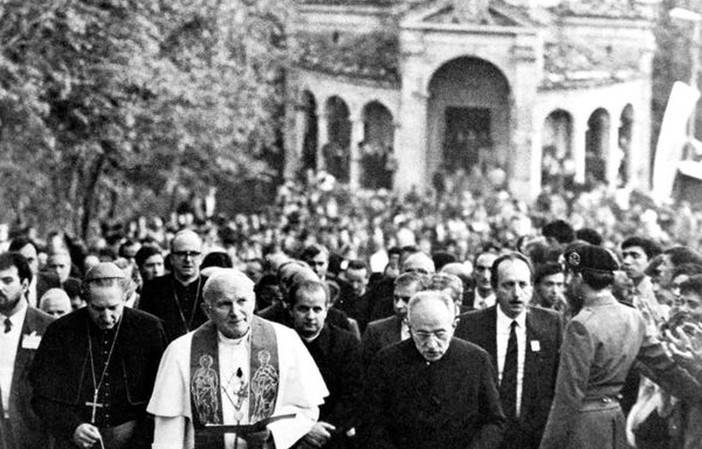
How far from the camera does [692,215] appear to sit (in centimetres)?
4541

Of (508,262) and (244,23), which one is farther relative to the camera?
(244,23)

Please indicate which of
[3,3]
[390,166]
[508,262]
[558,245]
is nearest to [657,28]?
[390,166]

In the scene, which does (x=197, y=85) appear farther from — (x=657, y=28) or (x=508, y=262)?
(x=657, y=28)

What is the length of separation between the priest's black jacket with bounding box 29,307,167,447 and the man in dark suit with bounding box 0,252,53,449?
1.19 m

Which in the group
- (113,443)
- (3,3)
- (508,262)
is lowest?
(113,443)

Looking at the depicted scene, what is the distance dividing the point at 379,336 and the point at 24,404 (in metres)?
2.49

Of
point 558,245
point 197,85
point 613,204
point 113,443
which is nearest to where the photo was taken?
point 113,443

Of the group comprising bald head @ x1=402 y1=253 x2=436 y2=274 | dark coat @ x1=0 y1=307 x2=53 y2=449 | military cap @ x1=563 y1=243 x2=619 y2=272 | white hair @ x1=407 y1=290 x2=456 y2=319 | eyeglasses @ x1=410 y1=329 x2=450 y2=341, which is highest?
military cap @ x1=563 y1=243 x2=619 y2=272

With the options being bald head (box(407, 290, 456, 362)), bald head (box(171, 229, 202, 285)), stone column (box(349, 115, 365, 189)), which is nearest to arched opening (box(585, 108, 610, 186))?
stone column (box(349, 115, 365, 189))

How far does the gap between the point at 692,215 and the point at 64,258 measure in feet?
94.6

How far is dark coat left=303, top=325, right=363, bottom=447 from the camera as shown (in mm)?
12578

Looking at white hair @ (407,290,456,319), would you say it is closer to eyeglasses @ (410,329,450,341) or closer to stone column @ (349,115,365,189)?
eyeglasses @ (410,329,450,341)

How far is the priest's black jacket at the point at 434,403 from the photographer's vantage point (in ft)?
37.4

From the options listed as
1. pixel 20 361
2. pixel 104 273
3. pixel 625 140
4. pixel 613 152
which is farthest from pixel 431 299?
pixel 625 140
